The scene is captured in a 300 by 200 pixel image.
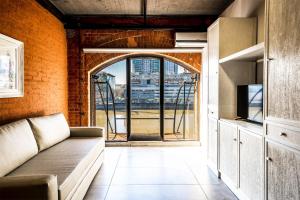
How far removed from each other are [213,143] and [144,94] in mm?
2587

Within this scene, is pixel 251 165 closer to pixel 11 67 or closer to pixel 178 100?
pixel 11 67

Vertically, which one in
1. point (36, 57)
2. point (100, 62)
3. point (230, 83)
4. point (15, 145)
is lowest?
point (15, 145)

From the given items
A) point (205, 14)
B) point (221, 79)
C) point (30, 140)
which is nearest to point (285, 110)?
point (221, 79)

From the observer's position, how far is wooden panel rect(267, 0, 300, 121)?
2133 millimetres

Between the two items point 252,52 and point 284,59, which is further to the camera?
point 252,52

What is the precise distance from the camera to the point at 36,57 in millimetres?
4395

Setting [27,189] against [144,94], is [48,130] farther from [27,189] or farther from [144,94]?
[144,94]

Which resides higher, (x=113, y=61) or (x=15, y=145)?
(x=113, y=61)

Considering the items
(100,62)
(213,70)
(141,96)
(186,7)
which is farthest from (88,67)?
(213,70)

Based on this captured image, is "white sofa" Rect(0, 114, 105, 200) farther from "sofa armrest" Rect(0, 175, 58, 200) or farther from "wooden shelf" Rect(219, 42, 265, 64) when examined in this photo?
"wooden shelf" Rect(219, 42, 265, 64)

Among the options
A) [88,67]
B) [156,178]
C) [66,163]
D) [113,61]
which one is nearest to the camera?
[66,163]

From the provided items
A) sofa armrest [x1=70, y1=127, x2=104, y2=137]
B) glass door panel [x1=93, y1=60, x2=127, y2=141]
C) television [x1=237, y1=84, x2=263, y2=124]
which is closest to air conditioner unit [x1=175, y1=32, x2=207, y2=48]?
glass door panel [x1=93, y1=60, x2=127, y2=141]

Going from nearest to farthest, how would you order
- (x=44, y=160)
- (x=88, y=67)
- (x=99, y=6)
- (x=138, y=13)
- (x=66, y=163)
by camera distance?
(x=66, y=163)
(x=44, y=160)
(x=99, y=6)
(x=138, y=13)
(x=88, y=67)

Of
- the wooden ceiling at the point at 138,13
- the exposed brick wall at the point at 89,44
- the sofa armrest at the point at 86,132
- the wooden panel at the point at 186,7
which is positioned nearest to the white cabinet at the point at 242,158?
the sofa armrest at the point at 86,132
